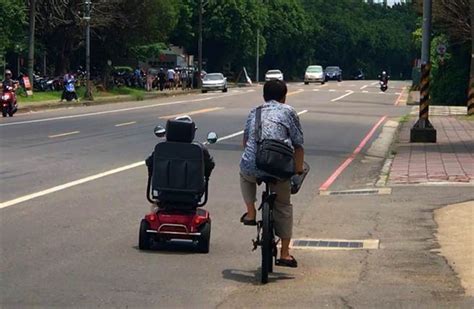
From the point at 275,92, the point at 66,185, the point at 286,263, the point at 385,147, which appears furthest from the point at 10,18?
the point at 286,263

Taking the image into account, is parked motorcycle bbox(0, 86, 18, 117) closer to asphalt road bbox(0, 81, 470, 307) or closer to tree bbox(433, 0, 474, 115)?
asphalt road bbox(0, 81, 470, 307)

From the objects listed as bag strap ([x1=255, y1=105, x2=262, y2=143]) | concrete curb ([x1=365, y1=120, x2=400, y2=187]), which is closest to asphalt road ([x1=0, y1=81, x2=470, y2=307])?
concrete curb ([x1=365, y1=120, x2=400, y2=187])

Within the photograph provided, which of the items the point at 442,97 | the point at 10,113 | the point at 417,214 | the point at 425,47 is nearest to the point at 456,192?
the point at 417,214

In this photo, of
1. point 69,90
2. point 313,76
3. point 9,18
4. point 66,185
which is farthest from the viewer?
point 313,76

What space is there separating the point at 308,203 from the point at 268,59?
102 metres

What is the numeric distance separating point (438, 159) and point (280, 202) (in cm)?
1218

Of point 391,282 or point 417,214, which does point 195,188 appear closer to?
point 391,282

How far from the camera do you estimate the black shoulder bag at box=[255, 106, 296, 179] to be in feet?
27.1

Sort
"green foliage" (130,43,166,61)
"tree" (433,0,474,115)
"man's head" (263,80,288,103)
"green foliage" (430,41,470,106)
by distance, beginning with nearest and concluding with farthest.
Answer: "man's head" (263,80,288,103) < "tree" (433,0,474,115) < "green foliage" (430,41,470,106) < "green foliage" (130,43,166,61)

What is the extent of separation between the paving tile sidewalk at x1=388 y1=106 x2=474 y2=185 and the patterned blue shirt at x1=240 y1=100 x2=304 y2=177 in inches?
313

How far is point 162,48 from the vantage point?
66875 millimetres

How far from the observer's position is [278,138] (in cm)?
839

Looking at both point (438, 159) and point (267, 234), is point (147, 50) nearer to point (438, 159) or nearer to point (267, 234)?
point (438, 159)

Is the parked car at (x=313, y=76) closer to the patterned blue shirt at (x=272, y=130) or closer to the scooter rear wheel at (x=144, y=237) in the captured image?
the scooter rear wheel at (x=144, y=237)
